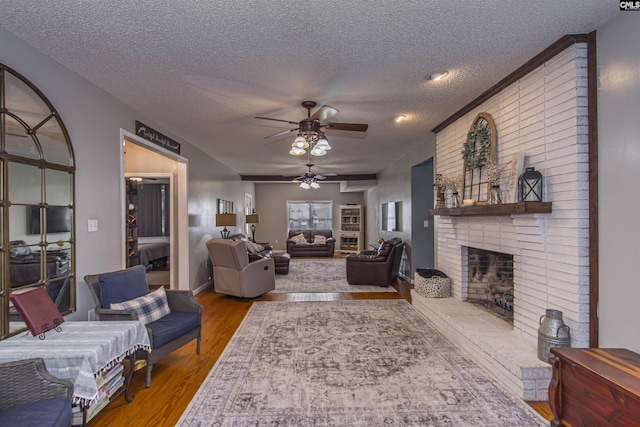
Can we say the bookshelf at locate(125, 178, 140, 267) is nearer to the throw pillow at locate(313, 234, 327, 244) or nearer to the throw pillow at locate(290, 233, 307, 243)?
the throw pillow at locate(290, 233, 307, 243)

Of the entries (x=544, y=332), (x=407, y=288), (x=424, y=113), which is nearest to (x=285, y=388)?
(x=544, y=332)

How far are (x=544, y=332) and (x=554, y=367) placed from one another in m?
0.56

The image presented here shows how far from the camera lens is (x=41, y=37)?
2.18m

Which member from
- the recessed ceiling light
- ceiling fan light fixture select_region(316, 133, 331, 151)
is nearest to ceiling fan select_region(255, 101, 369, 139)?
ceiling fan light fixture select_region(316, 133, 331, 151)

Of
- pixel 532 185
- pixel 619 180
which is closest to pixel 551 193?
pixel 532 185

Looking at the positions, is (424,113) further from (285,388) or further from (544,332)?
(285,388)

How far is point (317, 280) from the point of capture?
22.2ft

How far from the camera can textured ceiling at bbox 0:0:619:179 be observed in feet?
6.30

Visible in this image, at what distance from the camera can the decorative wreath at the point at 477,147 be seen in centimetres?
338

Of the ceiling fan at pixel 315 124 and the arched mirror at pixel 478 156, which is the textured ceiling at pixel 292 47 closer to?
the ceiling fan at pixel 315 124

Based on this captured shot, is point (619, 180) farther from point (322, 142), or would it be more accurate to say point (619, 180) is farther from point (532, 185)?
point (322, 142)

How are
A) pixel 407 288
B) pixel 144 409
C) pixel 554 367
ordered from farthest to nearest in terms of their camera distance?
1. pixel 407 288
2. pixel 144 409
3. pixel 554 367

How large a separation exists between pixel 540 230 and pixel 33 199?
380 centimetres

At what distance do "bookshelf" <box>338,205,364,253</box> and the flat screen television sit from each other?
31.5 ft
